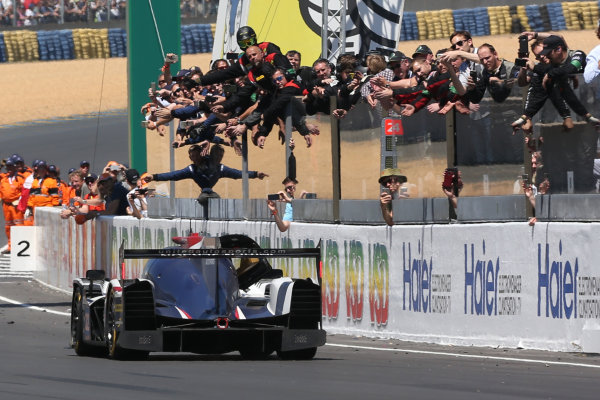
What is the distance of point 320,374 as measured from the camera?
1250 centimetres

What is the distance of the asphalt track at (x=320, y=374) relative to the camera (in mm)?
10766

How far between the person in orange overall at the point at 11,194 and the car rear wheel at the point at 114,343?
19.5m

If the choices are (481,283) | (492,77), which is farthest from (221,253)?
(492,77)

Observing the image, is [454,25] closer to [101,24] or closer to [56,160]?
[101,24]

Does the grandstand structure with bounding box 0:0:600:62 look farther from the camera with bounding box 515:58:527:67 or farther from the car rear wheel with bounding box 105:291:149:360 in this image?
the car rear wheel with bounding box 105:291:149:360

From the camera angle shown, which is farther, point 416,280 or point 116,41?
A: point 116,41

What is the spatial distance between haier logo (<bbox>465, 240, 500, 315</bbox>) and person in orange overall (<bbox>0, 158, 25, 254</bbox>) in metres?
18.9

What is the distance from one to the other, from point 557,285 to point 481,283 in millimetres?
1253

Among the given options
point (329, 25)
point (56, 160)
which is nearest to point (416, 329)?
point (329, 25)

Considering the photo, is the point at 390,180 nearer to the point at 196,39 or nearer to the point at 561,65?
the point at 561,65

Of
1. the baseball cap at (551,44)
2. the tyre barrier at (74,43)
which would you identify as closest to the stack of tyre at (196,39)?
the tyre barrier at (74,43)

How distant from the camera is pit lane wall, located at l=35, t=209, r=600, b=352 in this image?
1475 cm

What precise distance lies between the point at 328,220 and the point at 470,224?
3.32 metres

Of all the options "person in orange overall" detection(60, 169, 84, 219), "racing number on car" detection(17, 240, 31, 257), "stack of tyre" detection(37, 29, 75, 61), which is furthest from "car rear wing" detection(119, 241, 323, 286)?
"stack of tyre" detection(37, 29, 75, 61)
